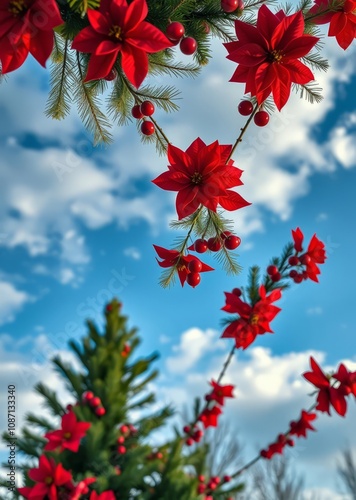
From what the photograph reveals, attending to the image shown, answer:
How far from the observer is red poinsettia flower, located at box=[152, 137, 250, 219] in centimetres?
97

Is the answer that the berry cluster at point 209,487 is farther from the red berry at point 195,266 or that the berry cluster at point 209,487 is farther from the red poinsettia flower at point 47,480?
the red berry at point 195,266

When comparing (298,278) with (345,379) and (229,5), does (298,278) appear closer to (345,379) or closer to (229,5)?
(345,379)

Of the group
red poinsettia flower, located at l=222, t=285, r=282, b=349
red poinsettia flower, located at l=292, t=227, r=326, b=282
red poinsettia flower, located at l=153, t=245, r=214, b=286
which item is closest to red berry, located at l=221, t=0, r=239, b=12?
red poinsettia flower, located at l=153, t=245, r=214, b=286

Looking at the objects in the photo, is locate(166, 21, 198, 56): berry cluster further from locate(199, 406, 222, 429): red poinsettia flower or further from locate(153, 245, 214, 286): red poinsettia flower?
locate(199, 406, 222, 429): red poinsettia flower

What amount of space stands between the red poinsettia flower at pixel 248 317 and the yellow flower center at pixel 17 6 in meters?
1.28

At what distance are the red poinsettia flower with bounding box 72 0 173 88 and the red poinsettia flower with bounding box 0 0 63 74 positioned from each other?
0.06m

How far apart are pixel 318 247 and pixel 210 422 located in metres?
1.81

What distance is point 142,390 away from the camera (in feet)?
18.4

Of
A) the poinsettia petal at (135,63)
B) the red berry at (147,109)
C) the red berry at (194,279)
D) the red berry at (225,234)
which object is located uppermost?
the red berry at (147,109)

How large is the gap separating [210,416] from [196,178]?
2.71 m

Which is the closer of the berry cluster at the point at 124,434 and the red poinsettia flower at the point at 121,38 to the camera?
the red poinsettia flower at the point at 121,38

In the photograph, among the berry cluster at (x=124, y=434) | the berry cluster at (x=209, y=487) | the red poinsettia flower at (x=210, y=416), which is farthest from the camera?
the berry cluster at (x=124, y=434)

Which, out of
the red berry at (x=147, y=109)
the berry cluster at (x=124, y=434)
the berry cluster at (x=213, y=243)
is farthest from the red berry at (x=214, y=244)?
the berry cluster at (x=124, y=434)

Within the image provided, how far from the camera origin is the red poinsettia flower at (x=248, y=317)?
70.3 inches
